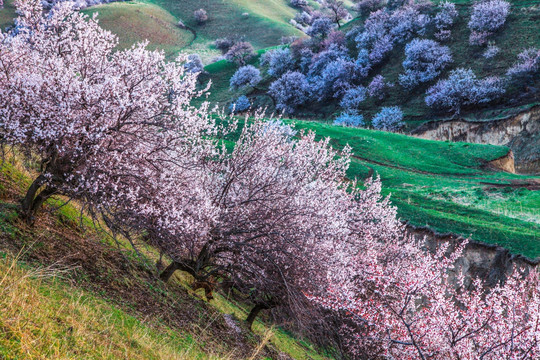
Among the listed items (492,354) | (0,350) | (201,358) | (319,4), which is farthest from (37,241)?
(319,4)

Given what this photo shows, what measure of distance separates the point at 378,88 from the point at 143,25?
2827 inches

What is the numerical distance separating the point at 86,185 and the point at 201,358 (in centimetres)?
Answer: 394

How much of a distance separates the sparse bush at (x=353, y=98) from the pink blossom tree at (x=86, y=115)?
171ft

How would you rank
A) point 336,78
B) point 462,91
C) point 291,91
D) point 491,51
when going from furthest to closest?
point 291,91 < point 336,78 < point 491,51 < point 462,91

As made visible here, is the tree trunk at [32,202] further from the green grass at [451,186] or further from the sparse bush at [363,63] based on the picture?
the sparse bush at [363,63]

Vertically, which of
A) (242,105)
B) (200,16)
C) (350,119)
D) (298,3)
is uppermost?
(298,3)

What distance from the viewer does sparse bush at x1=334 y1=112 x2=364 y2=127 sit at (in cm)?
5422

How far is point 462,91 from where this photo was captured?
1892 inches

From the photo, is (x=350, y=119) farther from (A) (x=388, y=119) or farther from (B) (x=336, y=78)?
(B) (x=336, y=78)

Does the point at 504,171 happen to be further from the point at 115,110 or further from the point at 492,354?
the point at 115,110

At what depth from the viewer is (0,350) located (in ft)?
10.8

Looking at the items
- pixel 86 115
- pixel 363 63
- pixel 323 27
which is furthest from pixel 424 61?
pixel 86 115

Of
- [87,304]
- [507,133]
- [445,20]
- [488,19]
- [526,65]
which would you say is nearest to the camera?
[87,304]

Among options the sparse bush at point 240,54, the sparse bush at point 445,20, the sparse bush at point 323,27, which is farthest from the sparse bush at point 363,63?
the sparse bush at point 240,54
